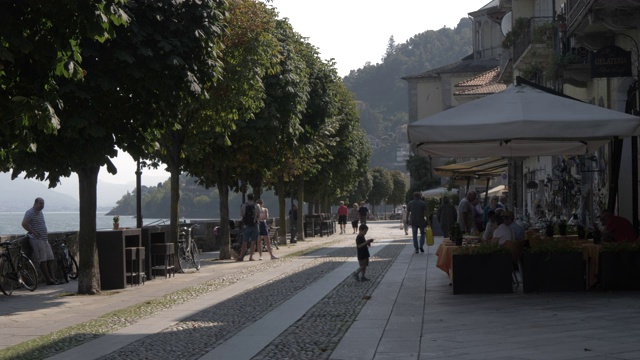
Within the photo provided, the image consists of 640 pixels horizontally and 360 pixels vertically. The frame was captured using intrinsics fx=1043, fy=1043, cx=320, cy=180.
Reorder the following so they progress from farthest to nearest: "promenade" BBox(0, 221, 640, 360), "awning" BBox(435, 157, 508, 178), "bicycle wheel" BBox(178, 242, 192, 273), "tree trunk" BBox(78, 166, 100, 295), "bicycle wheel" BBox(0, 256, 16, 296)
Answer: "awning" BBox(435, 157, 508, 178) < "bicycle wheel" BBox(178, 242, 192, 273) < "bicycle wheel" BBox(0, 256, 16, 296) < "tree trunk" BBox(78, 166, 100, 295) < "promenade" BBox(0, 221, 640, 360)

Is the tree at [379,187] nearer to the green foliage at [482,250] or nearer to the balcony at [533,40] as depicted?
the balcony at [533,40]

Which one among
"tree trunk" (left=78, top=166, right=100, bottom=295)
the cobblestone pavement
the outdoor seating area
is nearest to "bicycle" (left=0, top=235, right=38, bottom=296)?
the cobblestone pavement

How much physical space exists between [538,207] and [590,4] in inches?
690

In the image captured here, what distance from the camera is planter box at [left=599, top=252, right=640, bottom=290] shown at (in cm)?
1502

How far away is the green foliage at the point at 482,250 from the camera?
50.3 feet

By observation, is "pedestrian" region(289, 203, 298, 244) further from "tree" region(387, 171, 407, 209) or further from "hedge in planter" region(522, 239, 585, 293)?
"tree" region(387, 171, 407, 209)

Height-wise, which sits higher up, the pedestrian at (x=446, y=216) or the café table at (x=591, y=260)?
the pedestrian at (x=446, y=216)

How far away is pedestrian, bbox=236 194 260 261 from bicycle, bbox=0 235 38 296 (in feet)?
28.2

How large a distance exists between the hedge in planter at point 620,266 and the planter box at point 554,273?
1.15 ft

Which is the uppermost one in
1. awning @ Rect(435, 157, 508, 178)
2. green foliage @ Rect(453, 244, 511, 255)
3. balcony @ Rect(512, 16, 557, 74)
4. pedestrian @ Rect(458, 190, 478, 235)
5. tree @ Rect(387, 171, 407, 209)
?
balcony @ Rect(512, 16, 557, 74)

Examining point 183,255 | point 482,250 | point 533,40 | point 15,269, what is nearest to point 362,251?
point 482,250

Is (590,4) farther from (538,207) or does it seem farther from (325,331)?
(538,207)

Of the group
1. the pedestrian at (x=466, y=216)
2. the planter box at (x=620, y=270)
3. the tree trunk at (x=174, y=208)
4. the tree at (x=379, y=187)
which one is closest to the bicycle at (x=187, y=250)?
the tree trunk at (x=174, y=208)

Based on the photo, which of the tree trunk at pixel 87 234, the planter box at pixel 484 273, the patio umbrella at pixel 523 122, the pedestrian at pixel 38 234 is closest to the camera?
the patio umbrella at pixel 523 122
